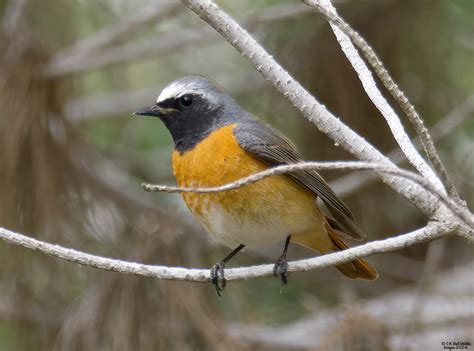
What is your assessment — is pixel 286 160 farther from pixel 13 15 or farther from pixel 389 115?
pixel 13 15

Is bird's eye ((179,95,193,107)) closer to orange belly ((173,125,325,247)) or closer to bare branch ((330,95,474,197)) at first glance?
orange belly ((173,125,325,247))

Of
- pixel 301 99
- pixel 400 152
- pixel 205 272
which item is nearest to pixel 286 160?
pixel 205 272

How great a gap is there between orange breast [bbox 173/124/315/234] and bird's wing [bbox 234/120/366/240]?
0.04 m

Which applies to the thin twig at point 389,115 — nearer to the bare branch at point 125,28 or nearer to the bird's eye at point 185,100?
the bird's eye at point 185,100

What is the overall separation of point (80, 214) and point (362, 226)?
181cm

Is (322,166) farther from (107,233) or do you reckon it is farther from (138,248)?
(107,233)

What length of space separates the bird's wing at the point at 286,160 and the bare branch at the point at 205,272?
647 mm

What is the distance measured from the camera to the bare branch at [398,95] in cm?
264

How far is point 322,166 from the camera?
2.66 m

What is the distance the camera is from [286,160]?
402 centimetres

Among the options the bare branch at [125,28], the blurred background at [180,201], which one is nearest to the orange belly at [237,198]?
the blurred background at [180,201]

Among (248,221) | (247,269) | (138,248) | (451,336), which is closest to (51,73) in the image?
(138,248)

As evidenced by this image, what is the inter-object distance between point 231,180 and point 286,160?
345 millimetres

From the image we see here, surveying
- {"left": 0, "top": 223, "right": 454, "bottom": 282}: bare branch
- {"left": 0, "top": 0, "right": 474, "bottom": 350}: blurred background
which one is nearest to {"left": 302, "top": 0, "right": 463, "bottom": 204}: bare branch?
{"left": 0, "top": 223, "right": 454, "bottom": 282}: bare branch
